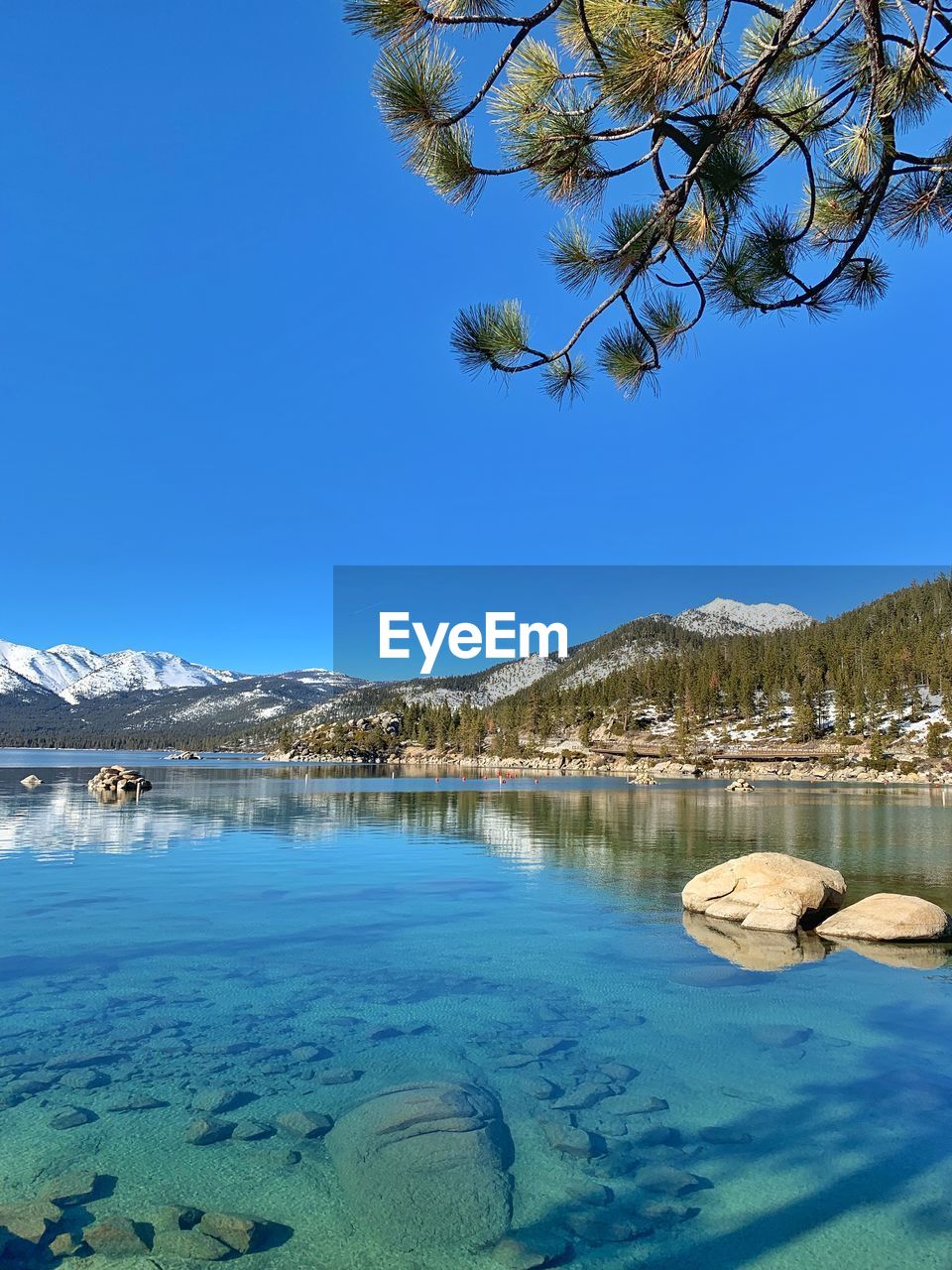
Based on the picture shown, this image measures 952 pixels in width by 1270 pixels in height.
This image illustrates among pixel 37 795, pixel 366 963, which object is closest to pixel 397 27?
pixel 366 963

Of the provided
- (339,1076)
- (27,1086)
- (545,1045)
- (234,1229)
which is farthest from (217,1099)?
(545,1045)

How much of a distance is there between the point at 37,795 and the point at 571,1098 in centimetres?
6604

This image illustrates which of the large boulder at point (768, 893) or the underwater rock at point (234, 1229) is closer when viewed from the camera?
the underwater rock at point (234, 1229)

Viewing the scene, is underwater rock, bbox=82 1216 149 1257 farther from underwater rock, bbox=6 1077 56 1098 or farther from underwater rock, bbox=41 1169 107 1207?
underwater rock, bbox=6 1077 56 1098

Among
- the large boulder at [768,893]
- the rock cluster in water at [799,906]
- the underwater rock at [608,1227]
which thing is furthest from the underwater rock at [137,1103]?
the large boulder at [768,893]

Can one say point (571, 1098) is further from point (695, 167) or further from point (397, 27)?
point (397, 27)

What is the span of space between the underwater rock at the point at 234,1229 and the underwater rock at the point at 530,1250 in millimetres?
1992

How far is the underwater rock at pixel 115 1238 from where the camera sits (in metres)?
5.87

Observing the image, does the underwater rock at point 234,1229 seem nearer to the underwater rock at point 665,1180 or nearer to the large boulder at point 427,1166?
the large boulder at point 427,1166

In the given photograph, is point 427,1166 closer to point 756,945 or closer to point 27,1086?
point 27,1086

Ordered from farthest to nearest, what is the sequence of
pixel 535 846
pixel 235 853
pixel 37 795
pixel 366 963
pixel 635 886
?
pixel 37 795, pixel 535 846, pixel 235 853, pixel 635 886, pixel 366 963

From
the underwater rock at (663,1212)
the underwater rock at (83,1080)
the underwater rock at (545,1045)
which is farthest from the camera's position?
the underwater rock at (545,1045)

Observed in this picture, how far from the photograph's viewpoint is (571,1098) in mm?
8938

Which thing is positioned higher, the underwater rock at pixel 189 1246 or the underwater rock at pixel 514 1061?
the underwater rock at pixel 189 1246
